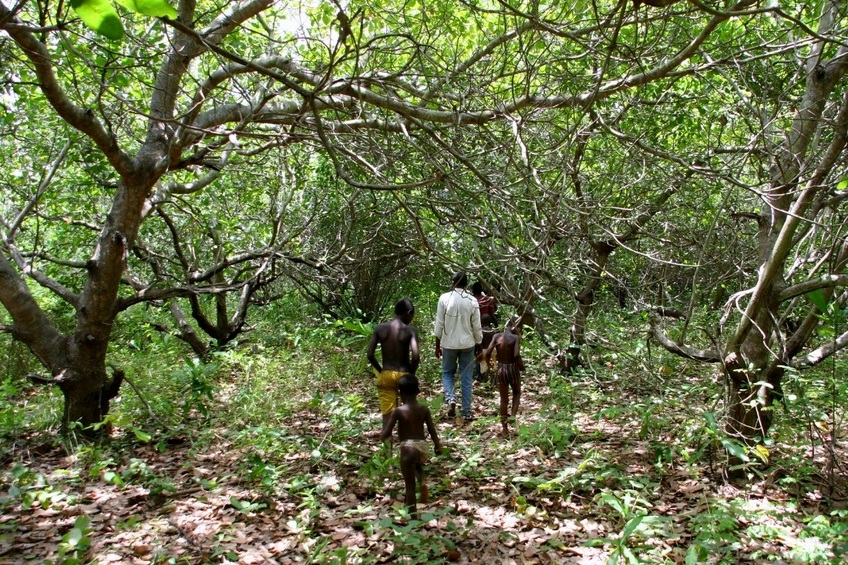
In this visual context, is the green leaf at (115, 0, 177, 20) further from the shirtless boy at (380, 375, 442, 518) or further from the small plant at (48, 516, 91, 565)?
the shirtless boy at (380, 375, 442, 518)

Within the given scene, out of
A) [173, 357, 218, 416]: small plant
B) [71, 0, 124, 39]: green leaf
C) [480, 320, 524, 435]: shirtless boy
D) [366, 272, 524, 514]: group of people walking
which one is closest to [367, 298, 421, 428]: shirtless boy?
[366, 272, 524, 514]: group of people walking

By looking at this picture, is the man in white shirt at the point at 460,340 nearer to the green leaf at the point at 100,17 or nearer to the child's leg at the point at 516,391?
the child's leg at the point at 516,391

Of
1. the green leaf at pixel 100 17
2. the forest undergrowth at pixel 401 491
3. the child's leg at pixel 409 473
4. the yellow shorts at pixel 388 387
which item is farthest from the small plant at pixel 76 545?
the green leaf at pixel 100 17

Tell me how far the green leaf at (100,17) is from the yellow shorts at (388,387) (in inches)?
186

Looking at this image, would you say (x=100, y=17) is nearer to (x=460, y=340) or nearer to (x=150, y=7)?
(x=150, y=7)

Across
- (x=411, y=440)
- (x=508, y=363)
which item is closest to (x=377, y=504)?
(x=411, y=440)

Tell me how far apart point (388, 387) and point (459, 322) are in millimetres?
1709

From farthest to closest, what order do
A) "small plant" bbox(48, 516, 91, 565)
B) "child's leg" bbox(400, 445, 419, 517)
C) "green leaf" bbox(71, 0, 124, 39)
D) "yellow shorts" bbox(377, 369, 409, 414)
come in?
"yellow shorts" bbox(377, 369, 409, 414), "child's leg" bbox(400, 445, 419, 517), "small plant" bbox(48, 516, 91, 565), "green leaf" bbox(71, 0, 124, 39)

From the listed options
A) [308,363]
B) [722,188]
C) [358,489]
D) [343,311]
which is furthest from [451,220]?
[343,311]

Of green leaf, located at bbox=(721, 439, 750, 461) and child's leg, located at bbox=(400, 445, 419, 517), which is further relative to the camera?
child's leg, located at bbox=(400, 445, 419, 517)

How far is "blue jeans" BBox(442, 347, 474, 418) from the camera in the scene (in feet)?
23.3

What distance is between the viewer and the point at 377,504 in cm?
464

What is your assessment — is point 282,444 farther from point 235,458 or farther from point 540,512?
point 540,512

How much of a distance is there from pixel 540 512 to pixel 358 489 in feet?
5.20
